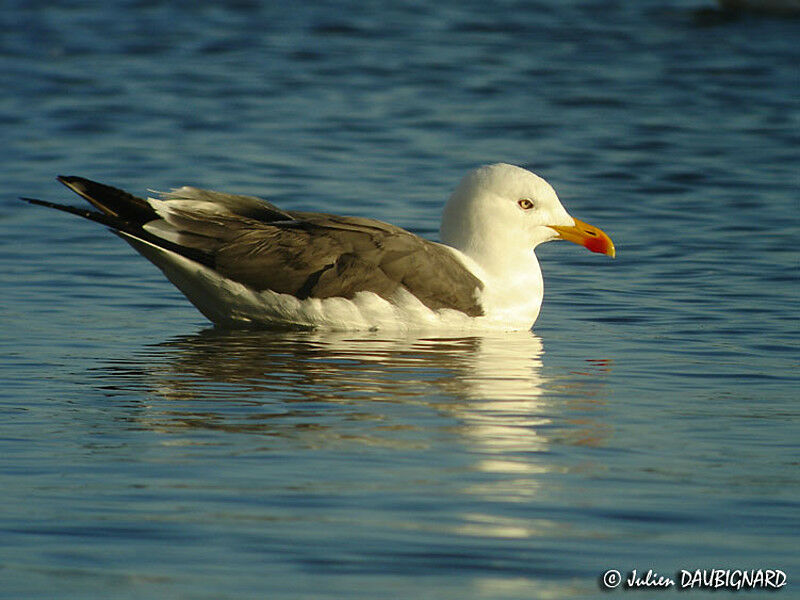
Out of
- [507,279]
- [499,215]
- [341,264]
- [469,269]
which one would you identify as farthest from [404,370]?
[499,215]

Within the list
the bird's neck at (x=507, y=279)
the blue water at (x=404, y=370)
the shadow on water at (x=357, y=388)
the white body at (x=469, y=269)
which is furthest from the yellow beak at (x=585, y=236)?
the shadow on water at (x=357, y=388)

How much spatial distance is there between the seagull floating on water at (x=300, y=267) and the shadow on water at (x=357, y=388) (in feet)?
0.45

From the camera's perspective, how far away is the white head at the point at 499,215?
10.1m

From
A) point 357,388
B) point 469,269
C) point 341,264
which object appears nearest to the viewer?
point 357,388

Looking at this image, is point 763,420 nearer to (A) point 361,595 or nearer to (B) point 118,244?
(A) point 361,595

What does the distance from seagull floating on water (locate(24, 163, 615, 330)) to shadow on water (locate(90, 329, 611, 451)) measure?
137mm

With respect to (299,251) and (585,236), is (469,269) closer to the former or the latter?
(585,236)

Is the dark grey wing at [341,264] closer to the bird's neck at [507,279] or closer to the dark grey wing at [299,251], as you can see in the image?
the dark grey wing at [299,251]

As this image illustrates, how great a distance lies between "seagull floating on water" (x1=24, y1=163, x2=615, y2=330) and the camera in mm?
9516

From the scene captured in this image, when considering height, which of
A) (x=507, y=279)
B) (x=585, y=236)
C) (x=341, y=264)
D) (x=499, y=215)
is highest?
(x=499, y=215)

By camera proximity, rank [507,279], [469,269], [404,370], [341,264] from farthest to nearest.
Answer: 1. [507,279]
2. [469,269]
3. [341,264]
4. [404,370]

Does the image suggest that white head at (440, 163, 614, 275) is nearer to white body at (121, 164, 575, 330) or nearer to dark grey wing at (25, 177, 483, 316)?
white body at (121, 164, 575, 330)

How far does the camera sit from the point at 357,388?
8008 mm

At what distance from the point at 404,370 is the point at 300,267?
4.17 ft
